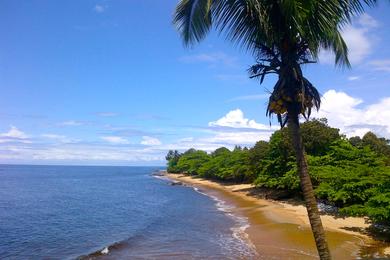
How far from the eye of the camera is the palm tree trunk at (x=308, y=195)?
7903mm

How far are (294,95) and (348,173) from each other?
2309 cm

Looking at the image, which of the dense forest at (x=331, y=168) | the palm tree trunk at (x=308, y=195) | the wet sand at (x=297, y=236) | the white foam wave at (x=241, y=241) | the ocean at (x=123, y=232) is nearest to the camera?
the palm tree trunk at (x=308, y=195)

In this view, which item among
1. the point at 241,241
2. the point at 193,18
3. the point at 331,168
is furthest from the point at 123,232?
the point at 193,18

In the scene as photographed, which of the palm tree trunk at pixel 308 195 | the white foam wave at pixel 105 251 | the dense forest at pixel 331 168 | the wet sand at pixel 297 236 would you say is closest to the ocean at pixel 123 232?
the white foam wave at pixel 105 251

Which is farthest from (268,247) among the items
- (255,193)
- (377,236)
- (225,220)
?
(255,193)

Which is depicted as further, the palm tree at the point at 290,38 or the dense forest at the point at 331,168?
the dense forest at the point at 331,168

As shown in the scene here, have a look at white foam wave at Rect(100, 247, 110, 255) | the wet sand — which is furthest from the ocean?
the wet sand

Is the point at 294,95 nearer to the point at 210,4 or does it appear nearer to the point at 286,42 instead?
the point at 286,42

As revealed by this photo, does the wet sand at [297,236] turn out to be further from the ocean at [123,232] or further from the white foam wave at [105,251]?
the white foam wave at [105,251]

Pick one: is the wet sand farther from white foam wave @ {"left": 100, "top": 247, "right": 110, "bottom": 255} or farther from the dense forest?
white foam wave @ {"left": 100, "top": 247, "right": 110, "bottom": 255}

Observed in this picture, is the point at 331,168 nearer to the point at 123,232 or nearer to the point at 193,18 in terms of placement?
the point at 123,232

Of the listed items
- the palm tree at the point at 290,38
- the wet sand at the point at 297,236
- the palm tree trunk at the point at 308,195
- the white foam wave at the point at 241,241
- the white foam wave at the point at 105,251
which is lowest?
the white foam wave at the point at 105,251

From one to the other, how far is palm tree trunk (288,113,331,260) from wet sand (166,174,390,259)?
12557mm

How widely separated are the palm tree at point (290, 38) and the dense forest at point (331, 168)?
1427 centimetres
